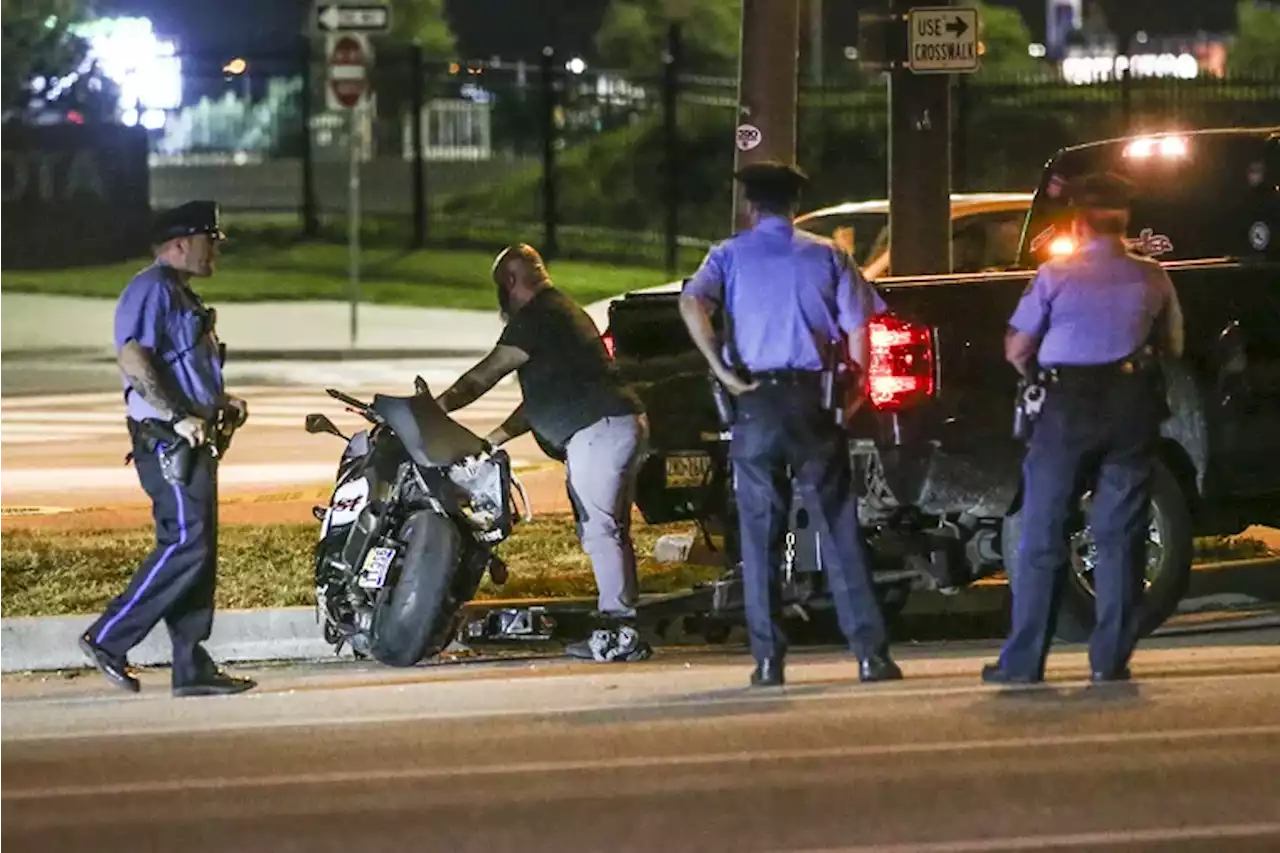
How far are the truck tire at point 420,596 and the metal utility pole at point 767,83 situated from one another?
3.50 meters

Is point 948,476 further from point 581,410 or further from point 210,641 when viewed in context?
point 210,641

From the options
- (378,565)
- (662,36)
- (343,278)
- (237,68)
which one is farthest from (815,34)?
(378,565)

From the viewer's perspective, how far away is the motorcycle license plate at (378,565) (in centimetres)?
919

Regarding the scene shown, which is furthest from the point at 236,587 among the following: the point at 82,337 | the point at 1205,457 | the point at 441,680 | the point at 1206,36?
the point at 1206,36

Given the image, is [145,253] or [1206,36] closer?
[145,253]

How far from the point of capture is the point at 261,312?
26.7m

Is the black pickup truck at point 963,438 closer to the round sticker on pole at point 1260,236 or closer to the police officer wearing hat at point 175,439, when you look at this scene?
the round sticker on pole at point 1260,236

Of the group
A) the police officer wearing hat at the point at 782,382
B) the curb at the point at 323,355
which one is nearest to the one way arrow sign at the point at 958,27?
the police officer wearing hat at the point at 782,382

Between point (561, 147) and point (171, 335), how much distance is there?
76.3 ft

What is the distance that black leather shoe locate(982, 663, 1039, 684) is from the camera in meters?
8.41

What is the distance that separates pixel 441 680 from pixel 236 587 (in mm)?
1879

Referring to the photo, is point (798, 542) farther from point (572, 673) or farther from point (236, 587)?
point (236, 587)

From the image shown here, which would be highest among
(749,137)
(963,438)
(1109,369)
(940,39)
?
(940,39)

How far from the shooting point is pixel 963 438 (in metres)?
9.15
